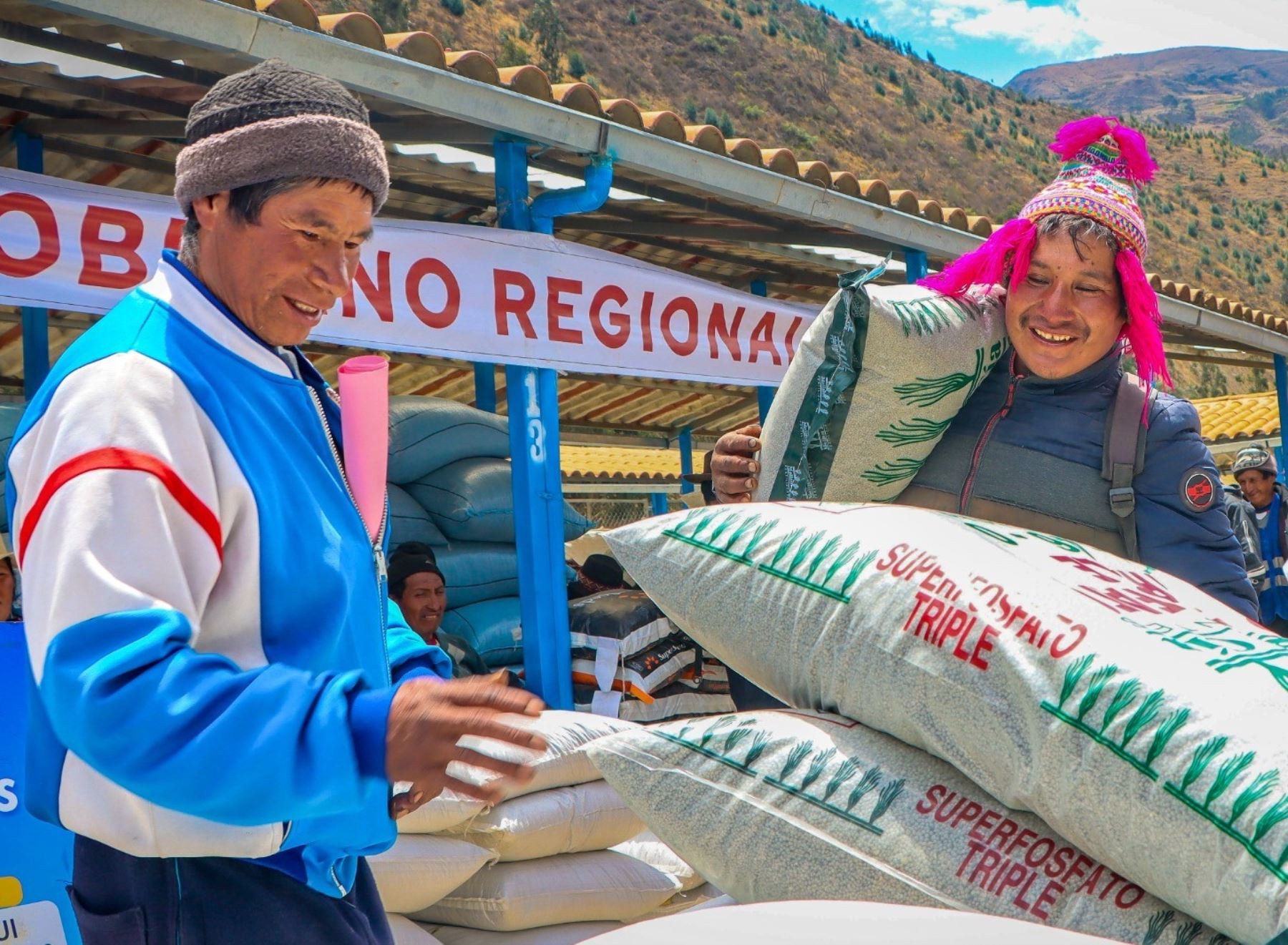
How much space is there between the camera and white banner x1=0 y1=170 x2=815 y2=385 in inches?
144

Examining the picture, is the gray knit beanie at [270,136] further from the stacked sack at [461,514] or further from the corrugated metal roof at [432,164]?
the stacked sack at [461,514]

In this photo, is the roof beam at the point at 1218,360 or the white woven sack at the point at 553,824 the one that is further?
the roof beam at the point at 1218,360

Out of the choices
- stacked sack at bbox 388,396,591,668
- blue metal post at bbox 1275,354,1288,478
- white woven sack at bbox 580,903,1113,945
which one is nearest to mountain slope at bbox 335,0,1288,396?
blue metal post at bbox 1275,354,1288,478

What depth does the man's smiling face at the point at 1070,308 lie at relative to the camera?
2.03 m

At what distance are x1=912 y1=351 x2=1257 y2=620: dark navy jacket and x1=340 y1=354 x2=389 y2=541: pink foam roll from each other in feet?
3.19

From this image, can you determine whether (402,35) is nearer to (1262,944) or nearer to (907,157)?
(1262,944)

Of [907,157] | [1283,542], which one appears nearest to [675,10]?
[907,157]

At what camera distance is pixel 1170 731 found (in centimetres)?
147

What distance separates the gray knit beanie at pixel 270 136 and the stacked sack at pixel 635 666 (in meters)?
3.98

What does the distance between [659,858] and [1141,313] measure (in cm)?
234

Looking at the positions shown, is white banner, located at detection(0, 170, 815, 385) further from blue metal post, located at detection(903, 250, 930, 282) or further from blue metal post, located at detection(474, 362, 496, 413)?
blue metal post, located at detection(474, 362, 496, 413)

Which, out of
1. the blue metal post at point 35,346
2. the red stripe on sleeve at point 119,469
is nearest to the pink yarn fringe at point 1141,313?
the red stripe on sleeve at point 119,469

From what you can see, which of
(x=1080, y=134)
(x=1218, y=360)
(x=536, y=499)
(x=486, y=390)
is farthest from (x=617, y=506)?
(x=1080, y=134)

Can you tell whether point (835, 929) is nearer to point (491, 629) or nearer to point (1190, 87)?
→ point (491, 629)
